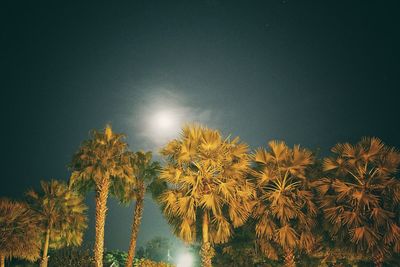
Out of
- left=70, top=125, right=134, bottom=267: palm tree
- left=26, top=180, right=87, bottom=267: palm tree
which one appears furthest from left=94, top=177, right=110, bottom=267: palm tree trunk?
left=26, top=180, right=87, bottom=267: palm tree

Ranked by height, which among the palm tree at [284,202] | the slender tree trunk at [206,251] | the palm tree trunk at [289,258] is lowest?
the palm tree trunk at [289,258]

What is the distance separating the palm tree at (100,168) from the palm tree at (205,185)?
11.6ft

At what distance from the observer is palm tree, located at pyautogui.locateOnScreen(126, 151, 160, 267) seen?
2228 centimetres

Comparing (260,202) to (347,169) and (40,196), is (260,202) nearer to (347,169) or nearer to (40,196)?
(347,169)

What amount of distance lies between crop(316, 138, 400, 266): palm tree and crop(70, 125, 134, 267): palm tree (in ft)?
40.0

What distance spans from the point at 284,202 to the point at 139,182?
10218 mm

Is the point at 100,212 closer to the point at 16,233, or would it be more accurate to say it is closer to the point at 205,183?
the point at 205,183

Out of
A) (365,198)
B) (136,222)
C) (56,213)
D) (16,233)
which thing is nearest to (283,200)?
(365,198)

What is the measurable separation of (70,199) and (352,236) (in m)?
22.7

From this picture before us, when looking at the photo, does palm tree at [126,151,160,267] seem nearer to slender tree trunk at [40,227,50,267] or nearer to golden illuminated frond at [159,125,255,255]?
golden illuminated frond at [159,125,255,255]

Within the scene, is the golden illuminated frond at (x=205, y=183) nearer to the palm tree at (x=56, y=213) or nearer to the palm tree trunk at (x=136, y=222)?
the palm tree trunk at (x=136, y=222)

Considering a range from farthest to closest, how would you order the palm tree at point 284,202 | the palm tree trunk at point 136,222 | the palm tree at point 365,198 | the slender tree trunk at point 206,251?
1. the palm tree trunk at point 136,222
2. the palm tree at point 284,202
3. the slender tree trunk at point 206,251
4. the palm tree at point 365,198

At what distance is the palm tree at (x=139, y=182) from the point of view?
73.1ft

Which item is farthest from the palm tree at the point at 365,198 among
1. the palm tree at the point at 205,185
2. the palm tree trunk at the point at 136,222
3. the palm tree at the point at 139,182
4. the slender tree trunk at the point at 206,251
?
the palm tree trunk at the point at 136,222
